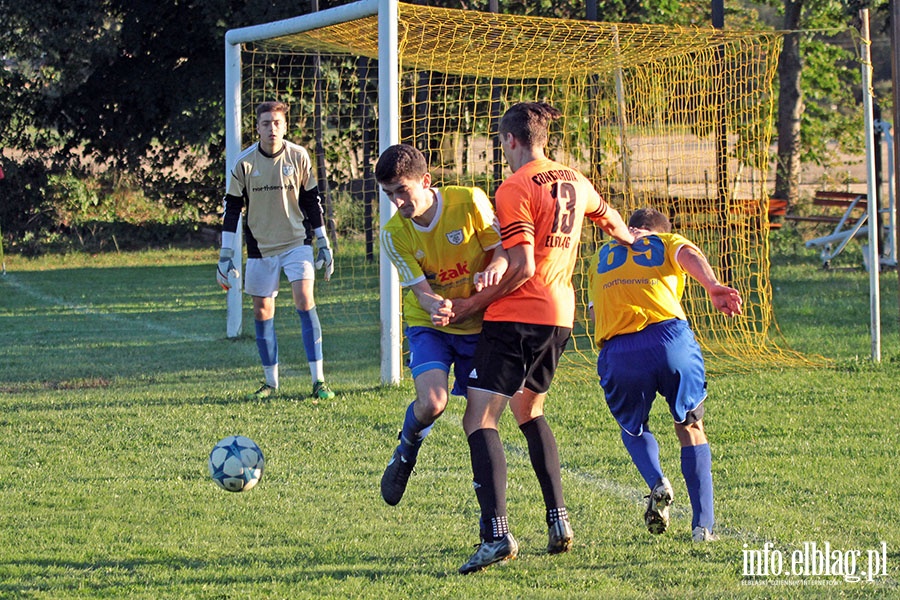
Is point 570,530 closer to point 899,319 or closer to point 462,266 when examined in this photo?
point 462,266

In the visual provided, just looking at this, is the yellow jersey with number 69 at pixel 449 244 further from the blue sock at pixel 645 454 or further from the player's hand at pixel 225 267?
the player's hand at pixel 225 267

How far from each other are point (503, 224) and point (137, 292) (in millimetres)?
11565

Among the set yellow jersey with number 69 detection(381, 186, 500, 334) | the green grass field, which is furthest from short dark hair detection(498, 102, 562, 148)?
the green grass field

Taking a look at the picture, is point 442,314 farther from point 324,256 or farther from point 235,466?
point 324,256

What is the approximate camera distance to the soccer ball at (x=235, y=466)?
16.4 feet

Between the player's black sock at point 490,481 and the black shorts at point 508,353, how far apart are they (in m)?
0.20

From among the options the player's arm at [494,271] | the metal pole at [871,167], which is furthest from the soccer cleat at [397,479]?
the metal pole at [871,167]

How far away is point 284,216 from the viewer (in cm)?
785

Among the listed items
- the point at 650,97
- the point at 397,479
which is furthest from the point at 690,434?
the point at 650,97

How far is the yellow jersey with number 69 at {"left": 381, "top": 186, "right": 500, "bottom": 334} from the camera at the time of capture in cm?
453

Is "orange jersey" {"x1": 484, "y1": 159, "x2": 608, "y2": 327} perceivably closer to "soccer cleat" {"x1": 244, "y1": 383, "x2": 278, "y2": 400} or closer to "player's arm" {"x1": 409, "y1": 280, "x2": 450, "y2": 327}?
"player's arm" {"x1": 409, "y1": 280, "x2": 450, "y2": 327}

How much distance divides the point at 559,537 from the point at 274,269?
4.07 meters

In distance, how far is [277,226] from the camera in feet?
25.8

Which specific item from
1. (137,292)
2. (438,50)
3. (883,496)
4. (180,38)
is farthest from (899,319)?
(180,38)
